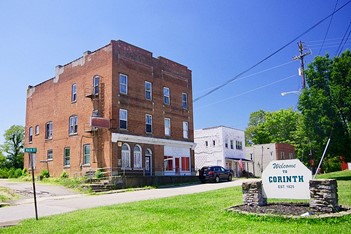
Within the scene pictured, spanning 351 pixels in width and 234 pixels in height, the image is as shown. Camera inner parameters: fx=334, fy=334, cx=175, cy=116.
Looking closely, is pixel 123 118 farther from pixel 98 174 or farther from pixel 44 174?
pixel 44 174

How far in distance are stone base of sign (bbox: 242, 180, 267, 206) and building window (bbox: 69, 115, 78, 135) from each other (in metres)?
25.0

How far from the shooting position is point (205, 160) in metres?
48.7

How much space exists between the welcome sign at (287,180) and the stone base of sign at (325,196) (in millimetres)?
364

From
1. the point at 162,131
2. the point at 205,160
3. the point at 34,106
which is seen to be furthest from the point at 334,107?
the point at 34,106

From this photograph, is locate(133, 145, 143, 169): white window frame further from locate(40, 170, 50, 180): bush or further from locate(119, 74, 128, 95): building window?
locate(40, 170, 50, 180): bush

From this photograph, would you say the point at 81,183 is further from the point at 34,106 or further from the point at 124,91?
the point at 34,106

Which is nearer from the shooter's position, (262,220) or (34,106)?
(262,220)

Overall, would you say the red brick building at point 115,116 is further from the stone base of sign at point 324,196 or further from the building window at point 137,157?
the stone base of sign at point 324,196

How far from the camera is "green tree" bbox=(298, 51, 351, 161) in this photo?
25141mm

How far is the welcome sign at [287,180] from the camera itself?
32.2ft

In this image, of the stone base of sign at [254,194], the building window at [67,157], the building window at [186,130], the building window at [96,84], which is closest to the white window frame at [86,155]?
the building window at [67,157]

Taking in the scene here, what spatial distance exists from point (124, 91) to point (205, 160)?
21534 millimetres

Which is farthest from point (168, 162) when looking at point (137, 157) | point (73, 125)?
point (73, 125)

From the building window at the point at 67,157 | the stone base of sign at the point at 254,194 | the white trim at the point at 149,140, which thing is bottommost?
the stone base of sign at the point at 254,194
